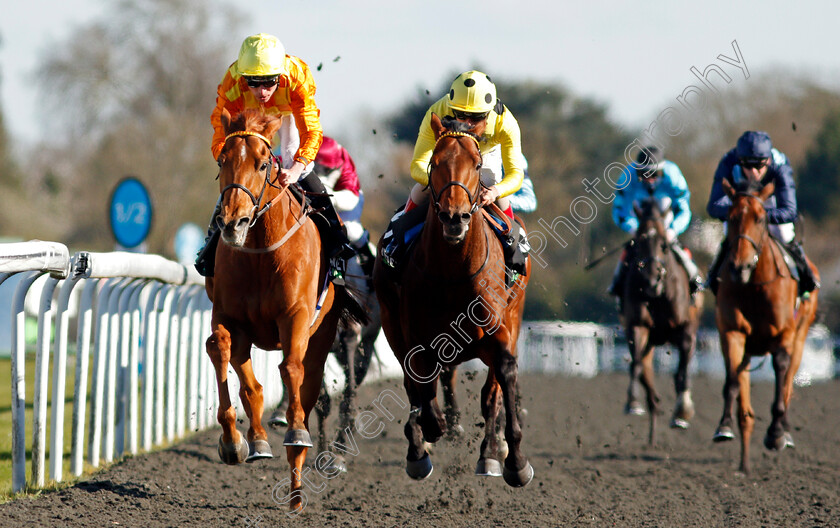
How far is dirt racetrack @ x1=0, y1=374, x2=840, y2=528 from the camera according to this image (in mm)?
4883

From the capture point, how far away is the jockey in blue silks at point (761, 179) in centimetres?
760

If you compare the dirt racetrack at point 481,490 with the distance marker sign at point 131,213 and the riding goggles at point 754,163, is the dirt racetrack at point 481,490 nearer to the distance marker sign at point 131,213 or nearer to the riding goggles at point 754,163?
the distance marker sign at point 131,213

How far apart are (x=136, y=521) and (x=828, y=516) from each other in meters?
3.60

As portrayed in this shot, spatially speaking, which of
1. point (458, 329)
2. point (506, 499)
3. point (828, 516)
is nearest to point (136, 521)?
point (458, 329)

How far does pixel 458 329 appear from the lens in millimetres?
5215

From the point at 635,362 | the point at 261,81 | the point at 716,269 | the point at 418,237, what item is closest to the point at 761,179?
the point at 716,269

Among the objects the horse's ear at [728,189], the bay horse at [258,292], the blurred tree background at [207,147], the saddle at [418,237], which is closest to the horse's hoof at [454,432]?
the saddle at [418,237]

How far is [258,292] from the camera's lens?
194 inches

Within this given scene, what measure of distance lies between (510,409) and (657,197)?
484cm

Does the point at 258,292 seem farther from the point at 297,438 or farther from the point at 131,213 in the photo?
the point at 131,213

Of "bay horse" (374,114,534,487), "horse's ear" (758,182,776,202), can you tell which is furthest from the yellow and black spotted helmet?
"horse's ear" (758,182,776,202)

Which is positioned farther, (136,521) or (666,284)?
(666,284)

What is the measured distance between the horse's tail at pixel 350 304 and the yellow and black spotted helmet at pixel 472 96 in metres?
1.35

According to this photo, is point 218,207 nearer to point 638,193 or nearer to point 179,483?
point 179,483
